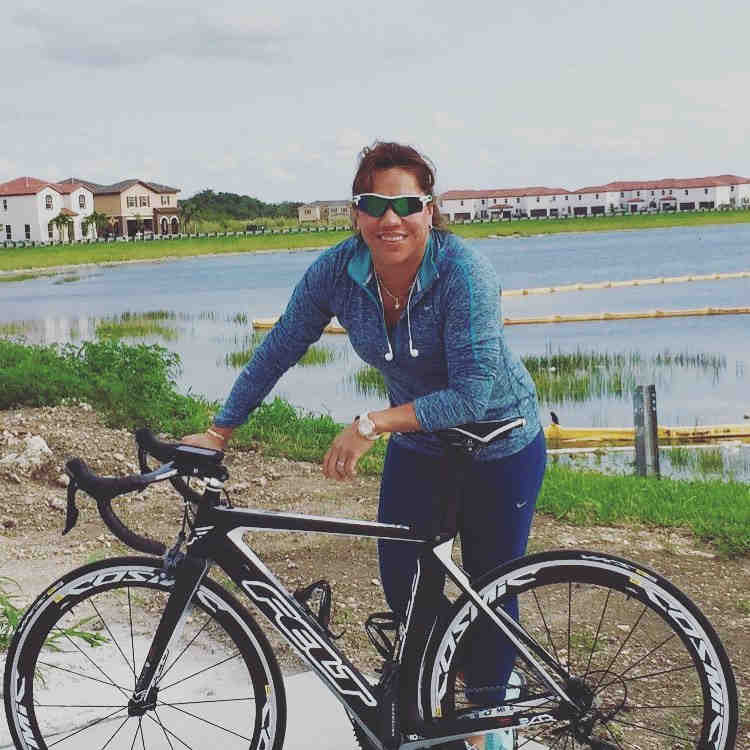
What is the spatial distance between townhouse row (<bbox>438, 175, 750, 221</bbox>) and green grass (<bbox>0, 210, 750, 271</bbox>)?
45941mm

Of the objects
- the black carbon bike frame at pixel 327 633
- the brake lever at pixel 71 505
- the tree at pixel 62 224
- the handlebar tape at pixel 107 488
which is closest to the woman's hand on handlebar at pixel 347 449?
the black carbon bike frame at pixel 327 633

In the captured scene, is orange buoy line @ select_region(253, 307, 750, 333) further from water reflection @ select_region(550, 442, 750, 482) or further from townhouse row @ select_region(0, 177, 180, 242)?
townhouse row @ select_region(0, 177, 180, 242)

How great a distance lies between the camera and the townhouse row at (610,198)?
188m

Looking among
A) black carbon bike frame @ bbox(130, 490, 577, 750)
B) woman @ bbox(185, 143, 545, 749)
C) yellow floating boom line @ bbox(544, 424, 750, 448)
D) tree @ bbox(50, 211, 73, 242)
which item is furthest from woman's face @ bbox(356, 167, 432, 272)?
tree @ bbox(50, 211, 73, 242)

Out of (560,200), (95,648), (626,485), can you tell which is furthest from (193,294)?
(560,200)

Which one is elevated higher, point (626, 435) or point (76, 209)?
point (76, 209)

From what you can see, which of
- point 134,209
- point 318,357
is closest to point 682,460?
point 318,357

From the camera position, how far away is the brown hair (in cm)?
314

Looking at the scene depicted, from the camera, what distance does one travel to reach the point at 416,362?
10.7ft

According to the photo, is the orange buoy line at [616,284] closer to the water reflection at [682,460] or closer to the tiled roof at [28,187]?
the water reflection at [682,460]

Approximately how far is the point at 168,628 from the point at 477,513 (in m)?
0.96

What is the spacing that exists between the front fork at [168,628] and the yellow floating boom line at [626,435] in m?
8.98

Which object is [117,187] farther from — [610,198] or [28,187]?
[610,198]

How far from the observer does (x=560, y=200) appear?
7667 inches
